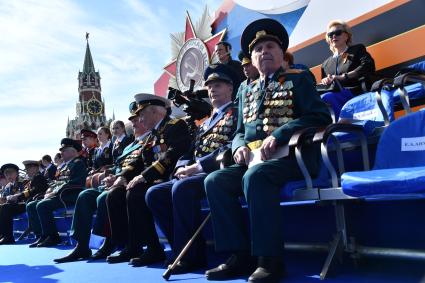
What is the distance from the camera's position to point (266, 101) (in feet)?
8.82

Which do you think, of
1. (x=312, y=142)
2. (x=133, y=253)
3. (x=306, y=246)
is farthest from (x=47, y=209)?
(x=312, y=142)

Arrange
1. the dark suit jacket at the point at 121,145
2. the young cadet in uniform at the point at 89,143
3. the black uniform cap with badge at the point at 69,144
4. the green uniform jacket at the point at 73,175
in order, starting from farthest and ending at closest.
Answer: the young cadet in uniform at the point at 89,143
the black uniform cap with badge at the point at 69,144
the green uniform jacket at the point at 73,175
the dark suit jacket at the point at 121,145

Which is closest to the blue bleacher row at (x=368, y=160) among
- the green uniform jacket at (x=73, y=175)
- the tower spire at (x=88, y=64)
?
the green uniform jacket at (x=73, y=175)

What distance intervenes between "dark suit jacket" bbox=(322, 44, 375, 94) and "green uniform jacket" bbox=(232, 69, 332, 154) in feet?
4.27

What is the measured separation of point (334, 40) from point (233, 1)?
4356mm

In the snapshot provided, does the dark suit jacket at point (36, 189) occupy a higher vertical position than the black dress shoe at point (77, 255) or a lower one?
higher

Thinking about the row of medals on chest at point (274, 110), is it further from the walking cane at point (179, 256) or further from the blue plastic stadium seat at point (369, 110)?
the walking cane at point (179, 256)

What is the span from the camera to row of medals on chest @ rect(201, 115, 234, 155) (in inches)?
126

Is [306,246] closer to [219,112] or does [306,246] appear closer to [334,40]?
[219,112]

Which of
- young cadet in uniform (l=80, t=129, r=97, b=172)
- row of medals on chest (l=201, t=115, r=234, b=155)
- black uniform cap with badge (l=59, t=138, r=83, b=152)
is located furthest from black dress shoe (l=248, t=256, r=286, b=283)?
young cadet in uniform (l=80, t=129, r=97, b=172)

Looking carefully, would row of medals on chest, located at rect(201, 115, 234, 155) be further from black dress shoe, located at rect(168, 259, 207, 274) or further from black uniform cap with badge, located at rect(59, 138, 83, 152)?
black uniform cap with badge, located at rect(59, 138, 83, 152)

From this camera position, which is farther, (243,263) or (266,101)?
(266,101)

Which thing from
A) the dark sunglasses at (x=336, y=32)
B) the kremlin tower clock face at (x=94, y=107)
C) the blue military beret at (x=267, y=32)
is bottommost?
the blue military beret at (x=267, y=32)

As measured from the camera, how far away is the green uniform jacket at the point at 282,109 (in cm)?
247
